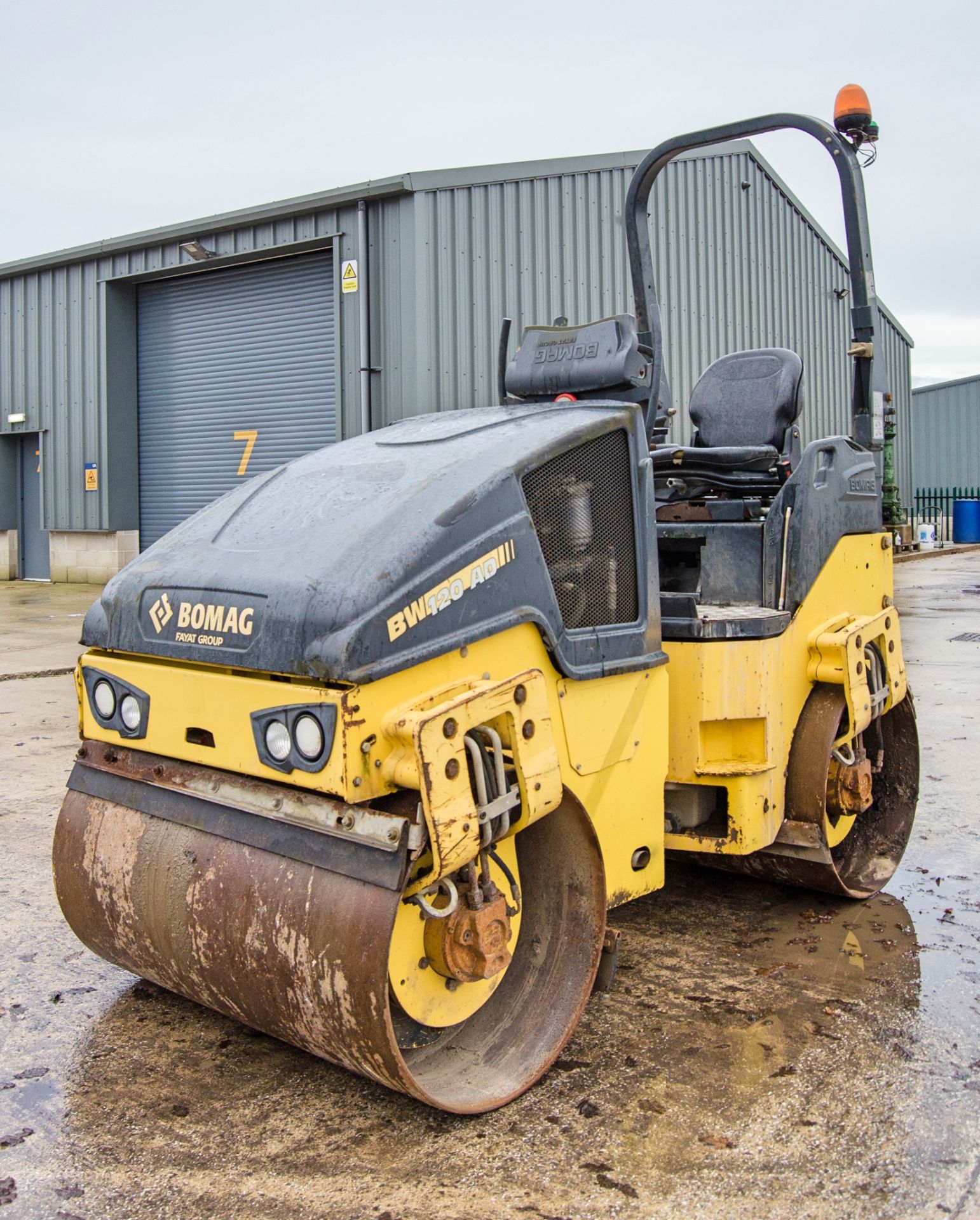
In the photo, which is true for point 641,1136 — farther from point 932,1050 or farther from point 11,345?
point 11,345

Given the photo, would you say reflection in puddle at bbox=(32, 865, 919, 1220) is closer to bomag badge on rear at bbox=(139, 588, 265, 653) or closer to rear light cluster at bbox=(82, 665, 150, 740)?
rear light cluster at bbox=(82, 665, 150, 740)

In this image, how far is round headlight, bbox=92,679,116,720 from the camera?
9.68 ft

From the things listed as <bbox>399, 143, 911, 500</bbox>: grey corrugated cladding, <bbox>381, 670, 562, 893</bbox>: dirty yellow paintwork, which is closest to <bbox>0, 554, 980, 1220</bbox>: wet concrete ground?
<bbox>381, 670, 562, 893</bbox>: dirty yellow paintwork

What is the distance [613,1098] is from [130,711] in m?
1.44

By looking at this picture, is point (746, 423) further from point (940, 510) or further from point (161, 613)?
point (940, 510)

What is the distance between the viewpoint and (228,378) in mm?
16281

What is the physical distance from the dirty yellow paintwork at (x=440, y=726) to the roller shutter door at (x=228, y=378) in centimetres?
1202

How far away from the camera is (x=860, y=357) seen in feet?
13.6

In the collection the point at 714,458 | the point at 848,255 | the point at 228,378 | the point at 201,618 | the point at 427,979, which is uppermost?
the point at 228,378

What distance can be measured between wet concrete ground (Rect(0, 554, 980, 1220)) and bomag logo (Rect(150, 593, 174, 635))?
3.56 feet

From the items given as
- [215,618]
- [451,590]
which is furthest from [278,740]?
[451,590]

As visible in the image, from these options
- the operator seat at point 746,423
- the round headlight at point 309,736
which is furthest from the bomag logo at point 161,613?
the operator seat at point 746,423

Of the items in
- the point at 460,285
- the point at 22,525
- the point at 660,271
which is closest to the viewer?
the point at 460,285

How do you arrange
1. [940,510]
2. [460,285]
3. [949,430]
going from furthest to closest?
[949,430], [940,510], [460,285]
